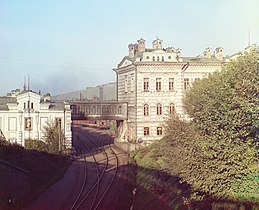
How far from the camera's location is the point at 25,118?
3070 centimetres

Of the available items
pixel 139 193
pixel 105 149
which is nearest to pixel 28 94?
pixel 105 149

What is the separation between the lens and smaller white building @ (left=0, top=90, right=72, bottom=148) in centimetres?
3059

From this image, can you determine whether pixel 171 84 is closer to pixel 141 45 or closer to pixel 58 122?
pixel 141 45

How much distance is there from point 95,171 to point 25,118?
8.21 meters

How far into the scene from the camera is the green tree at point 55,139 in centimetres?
→ 2825

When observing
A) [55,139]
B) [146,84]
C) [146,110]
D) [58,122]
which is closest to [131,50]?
[146,84]

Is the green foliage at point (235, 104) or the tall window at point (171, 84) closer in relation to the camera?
the green foliage at point (235, 104)

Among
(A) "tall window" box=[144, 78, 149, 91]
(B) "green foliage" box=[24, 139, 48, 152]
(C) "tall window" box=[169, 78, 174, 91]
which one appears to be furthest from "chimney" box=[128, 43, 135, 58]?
(B) "green foliage" box=[24, 139, 48, 152]

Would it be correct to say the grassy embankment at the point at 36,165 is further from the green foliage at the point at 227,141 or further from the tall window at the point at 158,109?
the tall window at the point at 158,109

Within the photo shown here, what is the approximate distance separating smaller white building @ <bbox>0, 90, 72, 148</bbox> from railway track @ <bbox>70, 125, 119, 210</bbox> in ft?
9.57

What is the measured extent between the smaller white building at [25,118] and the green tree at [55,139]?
4.32 feet

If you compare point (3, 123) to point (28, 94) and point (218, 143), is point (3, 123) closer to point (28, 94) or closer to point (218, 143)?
point (28, 94)

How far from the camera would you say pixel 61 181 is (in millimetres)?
22984

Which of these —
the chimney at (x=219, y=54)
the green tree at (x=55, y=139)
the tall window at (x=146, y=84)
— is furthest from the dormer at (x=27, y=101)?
the chimney at (x=219, y=54)
